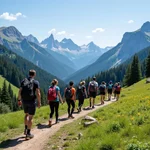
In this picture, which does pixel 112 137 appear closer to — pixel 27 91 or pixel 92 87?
pixel 27 91

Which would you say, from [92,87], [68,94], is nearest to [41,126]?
[68,94]

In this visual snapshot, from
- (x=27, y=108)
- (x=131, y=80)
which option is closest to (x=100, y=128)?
(x=27, y=108)

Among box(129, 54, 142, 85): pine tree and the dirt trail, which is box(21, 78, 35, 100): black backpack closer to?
the dirt trail

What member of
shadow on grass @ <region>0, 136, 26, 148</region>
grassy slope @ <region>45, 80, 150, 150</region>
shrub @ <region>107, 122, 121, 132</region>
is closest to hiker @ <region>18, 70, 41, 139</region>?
shadow on grass @ <region>0, 136, 26, 148</region>

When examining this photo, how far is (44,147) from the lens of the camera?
11.4 m

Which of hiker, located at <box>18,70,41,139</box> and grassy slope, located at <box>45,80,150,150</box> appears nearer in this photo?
grassy slope, located at <box>45,80,150,150</box>

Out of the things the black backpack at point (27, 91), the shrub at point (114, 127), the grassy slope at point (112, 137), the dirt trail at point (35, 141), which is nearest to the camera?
the grassy slope at point (112, 137)

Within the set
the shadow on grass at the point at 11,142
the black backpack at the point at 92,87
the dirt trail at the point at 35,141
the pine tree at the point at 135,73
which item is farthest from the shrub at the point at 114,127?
the pine tree at the point at 135,73

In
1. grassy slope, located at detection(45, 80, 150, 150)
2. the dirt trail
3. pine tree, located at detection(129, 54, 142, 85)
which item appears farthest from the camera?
pine tree, located at detection(129, 54, 142, 85)

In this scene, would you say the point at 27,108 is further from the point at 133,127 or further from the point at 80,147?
the point at 133,127

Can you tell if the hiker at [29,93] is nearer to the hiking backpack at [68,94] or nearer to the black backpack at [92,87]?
the hiking backpack at [68,94]

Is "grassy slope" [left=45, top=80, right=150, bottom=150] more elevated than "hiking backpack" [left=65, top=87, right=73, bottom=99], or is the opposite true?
"hiking backpack" [left=65, top=87, right=73, bottom=99]

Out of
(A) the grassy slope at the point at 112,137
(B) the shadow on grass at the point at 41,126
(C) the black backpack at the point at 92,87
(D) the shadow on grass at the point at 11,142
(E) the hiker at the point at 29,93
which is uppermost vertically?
(E) the hiker at the point at 29,93

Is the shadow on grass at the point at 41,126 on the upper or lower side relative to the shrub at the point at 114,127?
lower
